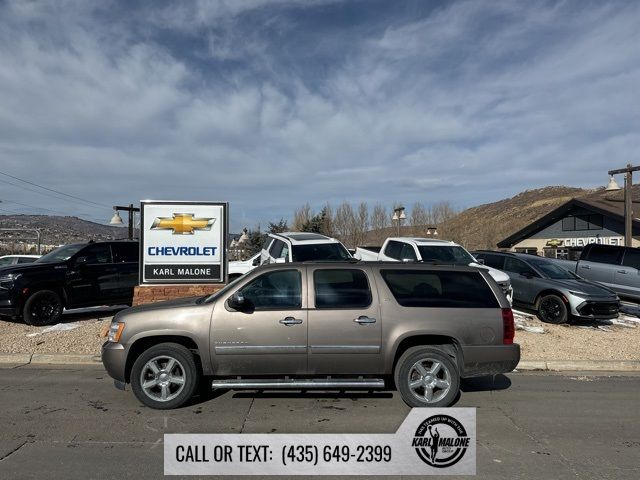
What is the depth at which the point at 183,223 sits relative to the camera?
10.5m

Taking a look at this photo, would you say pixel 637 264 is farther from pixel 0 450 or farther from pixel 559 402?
pixel 0 450

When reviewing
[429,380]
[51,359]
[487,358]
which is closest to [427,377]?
[429,380]

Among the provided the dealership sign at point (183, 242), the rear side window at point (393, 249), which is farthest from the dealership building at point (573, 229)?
the dealership sign at point (183, 242)

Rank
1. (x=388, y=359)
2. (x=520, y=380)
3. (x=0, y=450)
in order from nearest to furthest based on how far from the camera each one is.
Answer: (x=0, y=450), (x=388, y=359), (x=520, y=380)

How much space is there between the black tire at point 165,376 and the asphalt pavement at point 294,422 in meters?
0.15

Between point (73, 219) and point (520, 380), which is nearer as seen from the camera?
point (520, 380)

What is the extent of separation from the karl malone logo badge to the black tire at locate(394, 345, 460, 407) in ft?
3.08

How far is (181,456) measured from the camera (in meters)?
4.32

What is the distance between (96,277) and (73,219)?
38749 mm

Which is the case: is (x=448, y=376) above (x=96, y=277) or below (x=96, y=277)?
below

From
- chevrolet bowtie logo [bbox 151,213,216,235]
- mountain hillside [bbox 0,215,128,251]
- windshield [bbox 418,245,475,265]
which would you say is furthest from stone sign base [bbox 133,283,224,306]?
mountain hillside [bbox 0,215,128,251]

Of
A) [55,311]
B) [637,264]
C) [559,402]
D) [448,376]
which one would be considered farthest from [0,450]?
[637,264]

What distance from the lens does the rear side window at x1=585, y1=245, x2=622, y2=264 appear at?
1534cm

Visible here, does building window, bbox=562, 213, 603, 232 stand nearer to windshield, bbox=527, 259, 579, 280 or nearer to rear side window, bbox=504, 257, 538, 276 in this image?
rear side window, bbox=504, 257, 538, 276
